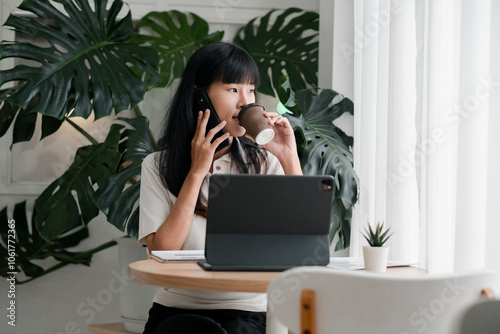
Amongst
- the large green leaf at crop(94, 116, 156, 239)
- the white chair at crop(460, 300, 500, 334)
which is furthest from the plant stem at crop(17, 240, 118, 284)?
the white chair at crop(460, 300, 500, 334)

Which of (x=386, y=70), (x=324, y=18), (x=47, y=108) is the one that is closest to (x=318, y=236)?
(x=386, y=70)

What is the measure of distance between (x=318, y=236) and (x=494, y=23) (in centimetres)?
77

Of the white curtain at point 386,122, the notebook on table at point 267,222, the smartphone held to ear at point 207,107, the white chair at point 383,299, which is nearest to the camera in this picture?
the white chair at point 383,299

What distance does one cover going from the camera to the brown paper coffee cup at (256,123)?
5.64 ft

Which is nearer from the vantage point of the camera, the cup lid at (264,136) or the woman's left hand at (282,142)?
the cup lid at (264,136)

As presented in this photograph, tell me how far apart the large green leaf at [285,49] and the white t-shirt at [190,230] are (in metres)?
1.60

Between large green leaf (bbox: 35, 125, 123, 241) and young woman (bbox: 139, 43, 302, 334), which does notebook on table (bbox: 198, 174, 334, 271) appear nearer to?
young woman (bbox: 139, 43, 302, 334)

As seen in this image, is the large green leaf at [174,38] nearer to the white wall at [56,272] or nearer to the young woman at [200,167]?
the white wall at [56,272]

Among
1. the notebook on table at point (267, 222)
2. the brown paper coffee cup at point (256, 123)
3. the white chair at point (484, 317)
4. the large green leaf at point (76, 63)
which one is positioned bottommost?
the white chair at point (484, 317)

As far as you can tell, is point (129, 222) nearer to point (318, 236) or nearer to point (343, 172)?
point (343, 172)

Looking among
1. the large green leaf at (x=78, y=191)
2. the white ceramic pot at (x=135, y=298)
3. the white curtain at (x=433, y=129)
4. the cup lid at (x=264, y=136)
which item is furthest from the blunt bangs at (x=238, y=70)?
the white ceramic pot at (x=135, y=298)

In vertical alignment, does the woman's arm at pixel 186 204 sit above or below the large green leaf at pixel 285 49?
below

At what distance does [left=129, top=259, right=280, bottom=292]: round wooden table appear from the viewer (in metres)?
1.19

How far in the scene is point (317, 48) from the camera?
3.66m
